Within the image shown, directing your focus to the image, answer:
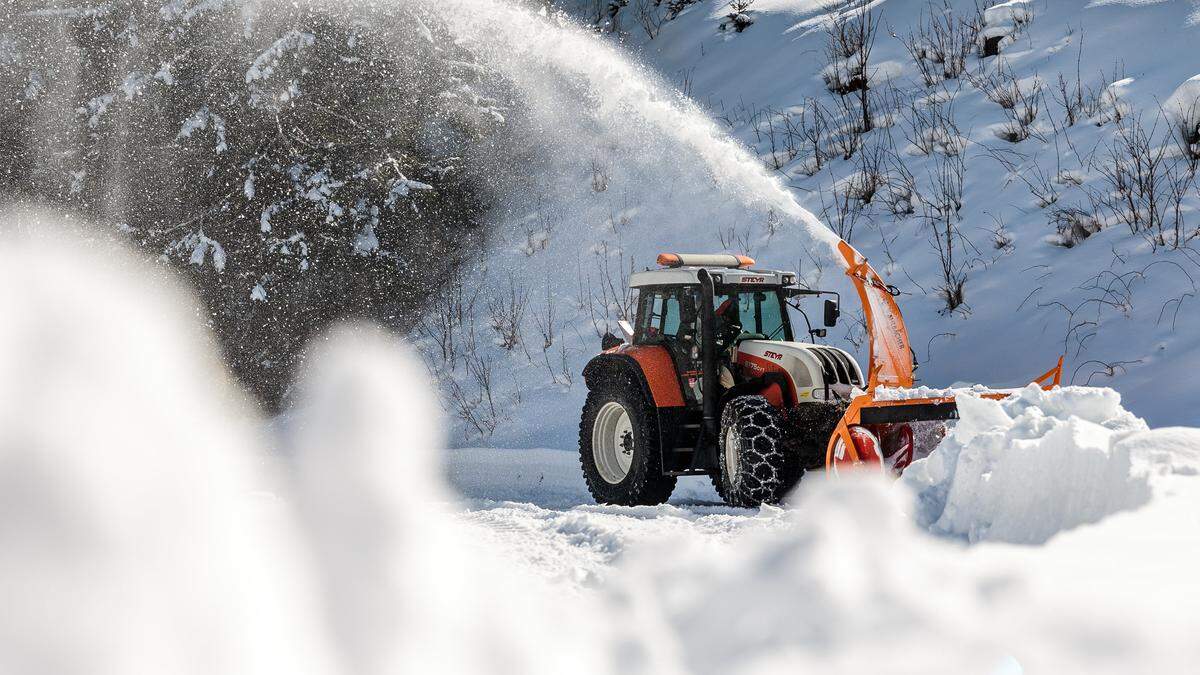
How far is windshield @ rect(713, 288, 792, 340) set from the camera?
274 inches

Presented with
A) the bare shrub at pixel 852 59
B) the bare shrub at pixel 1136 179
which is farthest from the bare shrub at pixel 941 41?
the bare shrub at pixel 1136 179

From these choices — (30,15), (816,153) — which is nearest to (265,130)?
(30,15)

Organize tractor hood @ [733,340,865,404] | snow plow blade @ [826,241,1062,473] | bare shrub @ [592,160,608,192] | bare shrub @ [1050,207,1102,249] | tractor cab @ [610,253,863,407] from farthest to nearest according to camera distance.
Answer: bare shrub @ [592,160,608,192] → bare shrub @ [1050,207,1102,249] → tractor cab @ [610,253,863,407] → tractor hood @ [733,340,865,404] → snow plow blade @ [826,241,1062,473]

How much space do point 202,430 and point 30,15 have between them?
11.1 metres

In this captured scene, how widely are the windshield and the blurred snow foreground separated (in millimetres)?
2553

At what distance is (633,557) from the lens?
411 centimetres

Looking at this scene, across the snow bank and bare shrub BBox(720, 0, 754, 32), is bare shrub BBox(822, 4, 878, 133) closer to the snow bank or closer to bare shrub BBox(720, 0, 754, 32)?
bare shrub BBox(720, 0, 754, 32)

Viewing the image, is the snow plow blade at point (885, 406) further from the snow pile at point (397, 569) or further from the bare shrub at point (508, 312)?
the bare shrub at point (508, 312)

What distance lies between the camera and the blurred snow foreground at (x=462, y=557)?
2688 mm

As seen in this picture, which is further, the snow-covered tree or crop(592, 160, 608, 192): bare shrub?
crop(592, 160, 608, 192): bare shrub

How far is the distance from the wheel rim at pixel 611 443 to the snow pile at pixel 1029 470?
3169mm

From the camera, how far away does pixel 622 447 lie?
24.5ft

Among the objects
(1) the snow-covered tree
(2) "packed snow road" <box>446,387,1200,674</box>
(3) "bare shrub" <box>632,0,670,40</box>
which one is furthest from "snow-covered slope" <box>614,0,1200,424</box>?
(1) the snow-covered tree

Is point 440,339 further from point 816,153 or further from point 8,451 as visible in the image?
point 8,451
